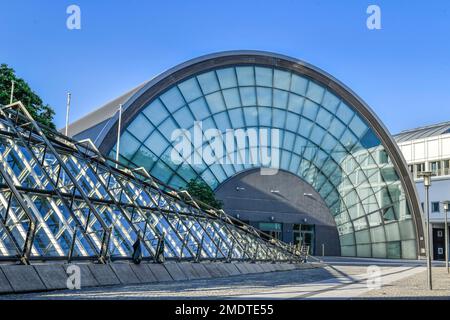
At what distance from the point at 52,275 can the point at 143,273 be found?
4872 millimetres

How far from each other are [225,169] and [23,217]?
4263 cm

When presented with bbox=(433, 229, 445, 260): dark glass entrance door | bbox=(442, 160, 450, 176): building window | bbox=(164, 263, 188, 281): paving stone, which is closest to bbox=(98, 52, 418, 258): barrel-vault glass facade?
bbox=(433, 229, 445, 260): dark glass entrance door

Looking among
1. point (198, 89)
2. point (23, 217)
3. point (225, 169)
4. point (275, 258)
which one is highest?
point (198, 89)

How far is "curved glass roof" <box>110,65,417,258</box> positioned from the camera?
5622cm

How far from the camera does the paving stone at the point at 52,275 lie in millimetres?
15283

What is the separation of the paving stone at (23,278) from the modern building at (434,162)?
7245 cm

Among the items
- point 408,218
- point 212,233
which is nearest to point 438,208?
point 408,218

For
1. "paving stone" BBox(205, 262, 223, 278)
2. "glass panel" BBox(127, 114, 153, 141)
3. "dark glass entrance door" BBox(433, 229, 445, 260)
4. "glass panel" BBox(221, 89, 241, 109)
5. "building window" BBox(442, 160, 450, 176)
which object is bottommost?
"dark glass entrance door" BBox(433, 229, 445, 260)

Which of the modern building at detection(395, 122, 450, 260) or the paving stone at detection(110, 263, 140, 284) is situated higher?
the modern building at detection(395, 122, 450, 260)

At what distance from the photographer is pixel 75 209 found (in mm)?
20797

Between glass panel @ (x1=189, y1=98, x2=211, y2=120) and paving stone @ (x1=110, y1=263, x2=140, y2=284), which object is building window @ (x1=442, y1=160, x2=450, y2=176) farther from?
paving stone @ (x1=110, y1=263, x2=140, y2=284)

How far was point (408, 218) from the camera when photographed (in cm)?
6750

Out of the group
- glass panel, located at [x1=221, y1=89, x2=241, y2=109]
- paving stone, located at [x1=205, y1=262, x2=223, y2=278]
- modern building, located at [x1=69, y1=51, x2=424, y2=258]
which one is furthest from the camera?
glass panel, located at [x1=221, y1=89, x2=241, y2=109]

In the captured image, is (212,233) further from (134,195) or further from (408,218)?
(408,218)
